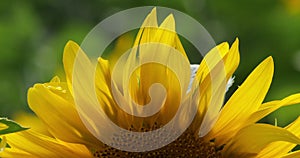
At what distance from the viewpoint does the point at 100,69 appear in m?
1.42

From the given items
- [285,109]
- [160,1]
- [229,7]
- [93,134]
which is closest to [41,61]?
[160,1]

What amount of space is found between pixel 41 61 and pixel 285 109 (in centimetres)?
97

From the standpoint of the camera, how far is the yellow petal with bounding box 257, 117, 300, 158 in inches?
54.1

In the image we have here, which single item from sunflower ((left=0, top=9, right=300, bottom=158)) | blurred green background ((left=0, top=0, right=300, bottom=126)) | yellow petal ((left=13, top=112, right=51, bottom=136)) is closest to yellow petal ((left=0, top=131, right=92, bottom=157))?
sunflower ((left=0, top=9, right=300, bottom=158))

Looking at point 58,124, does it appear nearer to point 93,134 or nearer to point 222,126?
point 93,134

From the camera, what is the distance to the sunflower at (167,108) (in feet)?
4.50

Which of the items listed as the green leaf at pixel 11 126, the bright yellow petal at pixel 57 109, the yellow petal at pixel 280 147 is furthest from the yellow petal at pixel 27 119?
the green leaf at pixel 11 126

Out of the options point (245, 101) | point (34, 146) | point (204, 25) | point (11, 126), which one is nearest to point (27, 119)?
point (204, 25)

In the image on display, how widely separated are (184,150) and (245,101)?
4.9 inches

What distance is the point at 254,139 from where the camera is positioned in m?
1.37

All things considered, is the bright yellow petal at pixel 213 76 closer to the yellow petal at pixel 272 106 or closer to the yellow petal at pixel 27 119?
the yellow petal at pixel 272 106

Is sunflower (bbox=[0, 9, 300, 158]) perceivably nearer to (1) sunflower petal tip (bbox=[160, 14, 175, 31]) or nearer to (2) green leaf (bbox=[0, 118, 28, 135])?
(1) sunflower petal tip (bbox=[160, 14, 175, 31])

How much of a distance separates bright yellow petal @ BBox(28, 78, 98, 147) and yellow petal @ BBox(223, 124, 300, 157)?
0.23 m

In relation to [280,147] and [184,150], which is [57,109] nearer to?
[184,150]
